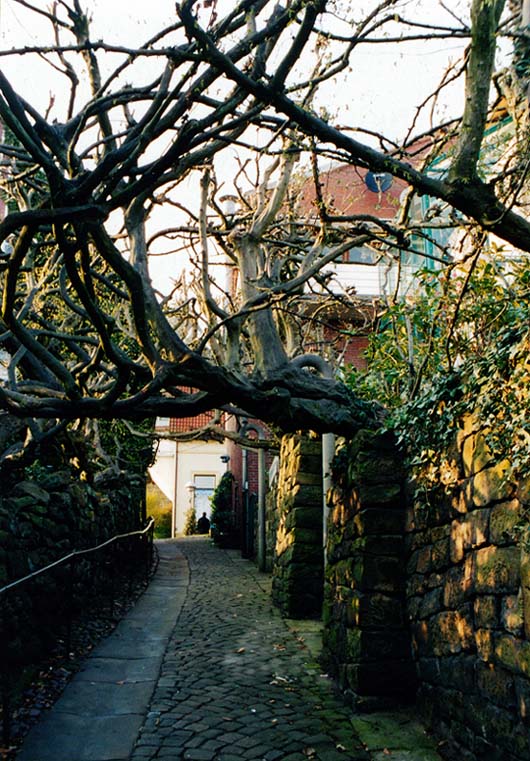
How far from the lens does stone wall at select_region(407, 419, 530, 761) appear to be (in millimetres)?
3814

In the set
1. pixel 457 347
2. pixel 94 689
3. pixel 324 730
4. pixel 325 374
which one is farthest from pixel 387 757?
pixel 325 374

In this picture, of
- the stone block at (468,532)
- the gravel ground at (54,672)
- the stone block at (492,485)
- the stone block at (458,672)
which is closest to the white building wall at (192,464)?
the gravel ground at (54,672)

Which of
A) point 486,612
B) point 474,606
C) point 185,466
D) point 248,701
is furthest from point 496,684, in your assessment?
point 185,466

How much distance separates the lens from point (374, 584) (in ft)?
19.7

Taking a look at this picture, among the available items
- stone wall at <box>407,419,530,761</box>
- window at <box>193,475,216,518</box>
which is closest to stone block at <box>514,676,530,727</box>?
stone wall at <box>407,419,530,761</box>

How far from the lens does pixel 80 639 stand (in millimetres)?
8008

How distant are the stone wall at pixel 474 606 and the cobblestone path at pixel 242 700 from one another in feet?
2.57

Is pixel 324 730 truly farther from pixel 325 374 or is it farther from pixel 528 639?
pixel 325 374

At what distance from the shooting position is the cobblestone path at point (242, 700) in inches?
192

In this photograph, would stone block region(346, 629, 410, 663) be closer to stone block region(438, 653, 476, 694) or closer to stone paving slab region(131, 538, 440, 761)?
stone paving slab region(131, 538, 440, 761)

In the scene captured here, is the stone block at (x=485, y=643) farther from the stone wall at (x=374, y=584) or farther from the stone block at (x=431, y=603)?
the stone wall at (x=374, y=584)

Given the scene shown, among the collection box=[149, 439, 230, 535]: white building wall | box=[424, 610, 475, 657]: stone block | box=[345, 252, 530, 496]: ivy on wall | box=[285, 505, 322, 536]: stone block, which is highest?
box=[149, 439, 230, 535]: white building wall

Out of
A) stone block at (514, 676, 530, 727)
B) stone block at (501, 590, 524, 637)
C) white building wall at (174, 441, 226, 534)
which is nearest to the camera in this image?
stone block at (514, 676, 530, 727)

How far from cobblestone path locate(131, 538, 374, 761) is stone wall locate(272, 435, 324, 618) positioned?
39cm
